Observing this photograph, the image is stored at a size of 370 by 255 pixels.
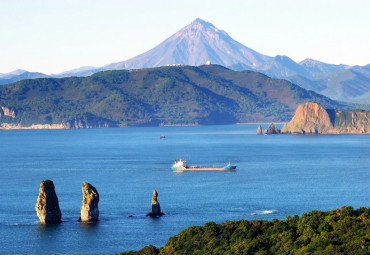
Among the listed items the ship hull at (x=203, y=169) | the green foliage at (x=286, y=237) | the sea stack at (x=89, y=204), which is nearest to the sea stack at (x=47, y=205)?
the sea stack at (x=89, y=204)

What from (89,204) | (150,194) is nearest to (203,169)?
(150,194)

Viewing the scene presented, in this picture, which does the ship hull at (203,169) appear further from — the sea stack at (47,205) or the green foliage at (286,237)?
the green foliage at (286,237)

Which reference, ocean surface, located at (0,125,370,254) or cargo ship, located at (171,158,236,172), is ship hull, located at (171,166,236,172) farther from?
ocean surface, located at (0,125,370,254)

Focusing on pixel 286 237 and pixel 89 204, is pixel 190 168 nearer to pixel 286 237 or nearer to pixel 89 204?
pixel 89 204

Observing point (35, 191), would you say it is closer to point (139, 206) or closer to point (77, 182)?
point (77, 182)

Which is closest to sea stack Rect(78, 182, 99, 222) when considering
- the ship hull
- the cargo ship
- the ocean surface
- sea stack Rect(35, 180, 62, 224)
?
the ocean surface

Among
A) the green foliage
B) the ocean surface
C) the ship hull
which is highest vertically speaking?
the green foliage
